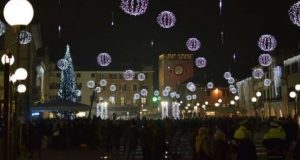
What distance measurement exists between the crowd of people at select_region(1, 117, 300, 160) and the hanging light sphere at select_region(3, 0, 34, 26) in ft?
15.4

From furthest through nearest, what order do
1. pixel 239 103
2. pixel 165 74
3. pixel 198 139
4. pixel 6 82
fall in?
1. pixel 165 74
2. pixel 239 103
3. pixel 198 139
4. pixel 6 82

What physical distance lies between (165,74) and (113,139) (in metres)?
112

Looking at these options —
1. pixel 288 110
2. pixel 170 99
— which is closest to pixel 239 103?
pixel 170 99

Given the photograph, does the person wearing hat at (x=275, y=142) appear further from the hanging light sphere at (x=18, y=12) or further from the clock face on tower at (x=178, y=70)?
the clock face on tower at (x=178, y=70)

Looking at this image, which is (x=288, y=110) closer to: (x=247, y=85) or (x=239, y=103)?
(x=247, y=85)

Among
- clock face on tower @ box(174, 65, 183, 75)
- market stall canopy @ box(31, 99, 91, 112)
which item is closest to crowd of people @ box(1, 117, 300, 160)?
market stall canopy @ box(31, 99, 91, 112)

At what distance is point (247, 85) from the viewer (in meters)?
95.6

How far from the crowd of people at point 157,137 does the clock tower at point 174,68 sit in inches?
3782

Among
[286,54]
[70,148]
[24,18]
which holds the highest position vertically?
[286,54]

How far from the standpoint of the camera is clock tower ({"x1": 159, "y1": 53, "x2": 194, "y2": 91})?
13750 centimetres

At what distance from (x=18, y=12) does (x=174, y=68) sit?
13051 centimetres

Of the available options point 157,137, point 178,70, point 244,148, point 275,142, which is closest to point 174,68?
point 178,70

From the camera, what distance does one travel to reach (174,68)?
140 meters

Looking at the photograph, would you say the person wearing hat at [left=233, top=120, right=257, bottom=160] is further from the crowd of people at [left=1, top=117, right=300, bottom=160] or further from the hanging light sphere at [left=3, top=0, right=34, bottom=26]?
the hanging light sphere at [left=3, top=0, right=34, bottom=26]
